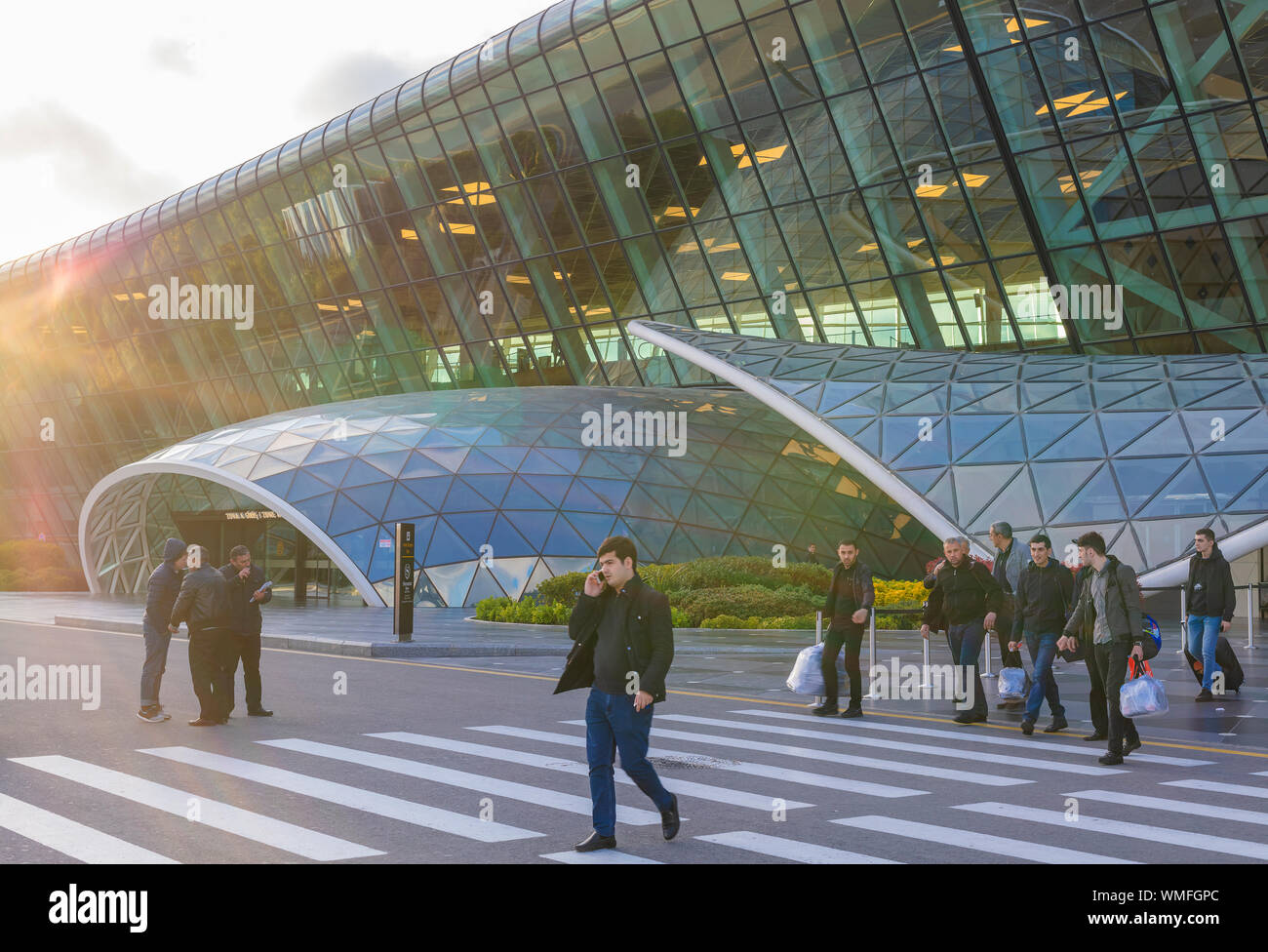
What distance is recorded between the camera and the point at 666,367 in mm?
38750

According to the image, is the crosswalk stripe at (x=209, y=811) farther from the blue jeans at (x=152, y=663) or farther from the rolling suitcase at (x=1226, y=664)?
the rolling suitcase at (x=1226, y=664)

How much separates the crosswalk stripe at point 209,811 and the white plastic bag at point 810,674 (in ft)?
23.1

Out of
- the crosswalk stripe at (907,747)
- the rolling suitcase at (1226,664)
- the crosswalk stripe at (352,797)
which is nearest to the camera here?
the crosswalk stripe at (352,797)

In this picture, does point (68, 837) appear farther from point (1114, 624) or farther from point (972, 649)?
point (972, 649)

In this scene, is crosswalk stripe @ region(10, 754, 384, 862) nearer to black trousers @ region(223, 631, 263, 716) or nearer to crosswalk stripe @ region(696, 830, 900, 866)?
crosswalk stripe @ region(696, 830, 900, 866)

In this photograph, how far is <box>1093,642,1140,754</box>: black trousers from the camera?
10851 millimetres

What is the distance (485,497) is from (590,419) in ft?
15.8

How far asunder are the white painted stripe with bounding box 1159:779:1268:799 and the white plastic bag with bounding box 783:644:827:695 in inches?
184

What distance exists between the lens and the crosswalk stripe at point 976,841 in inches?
284


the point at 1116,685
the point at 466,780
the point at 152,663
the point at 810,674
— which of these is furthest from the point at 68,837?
the point at 810,674

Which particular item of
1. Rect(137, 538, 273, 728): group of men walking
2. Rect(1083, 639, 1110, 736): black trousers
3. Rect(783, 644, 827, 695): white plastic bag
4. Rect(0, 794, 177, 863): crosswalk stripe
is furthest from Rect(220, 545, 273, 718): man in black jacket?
Rect(1083, 639, 1110, 736): black trousers

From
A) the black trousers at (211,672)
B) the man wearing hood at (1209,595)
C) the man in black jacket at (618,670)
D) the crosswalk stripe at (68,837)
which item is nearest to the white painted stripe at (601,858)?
the man in black jacket at (618,670)

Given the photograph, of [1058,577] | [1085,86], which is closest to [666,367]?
[1085,86]
